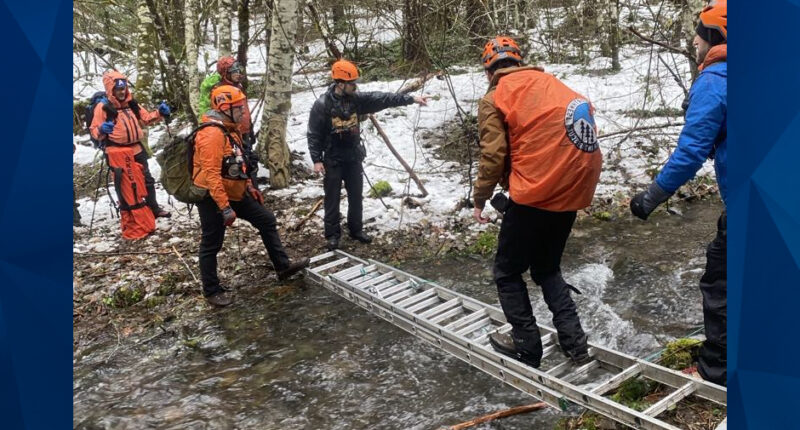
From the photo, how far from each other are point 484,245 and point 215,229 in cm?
353

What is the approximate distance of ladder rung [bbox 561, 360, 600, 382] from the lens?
4.57 metres

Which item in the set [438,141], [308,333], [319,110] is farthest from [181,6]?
[308,333]

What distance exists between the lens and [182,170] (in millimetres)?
6484

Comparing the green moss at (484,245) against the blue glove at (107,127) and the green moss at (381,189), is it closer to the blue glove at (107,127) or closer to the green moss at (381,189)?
the green moss at (381,189)

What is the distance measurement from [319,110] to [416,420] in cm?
446

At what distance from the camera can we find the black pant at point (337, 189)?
27.0 feet

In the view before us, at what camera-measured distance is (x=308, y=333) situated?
6293 millimetres

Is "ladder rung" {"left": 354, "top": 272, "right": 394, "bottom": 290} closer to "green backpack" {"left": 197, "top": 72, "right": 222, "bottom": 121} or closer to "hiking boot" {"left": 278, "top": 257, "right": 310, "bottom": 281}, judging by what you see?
"hiking boot" {"left": 278, "top": 257, "right": 310, "bottom": 281}

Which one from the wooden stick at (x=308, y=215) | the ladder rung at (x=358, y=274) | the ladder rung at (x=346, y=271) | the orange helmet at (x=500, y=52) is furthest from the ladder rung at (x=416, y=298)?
the wooden stick at (x=308, y=215)

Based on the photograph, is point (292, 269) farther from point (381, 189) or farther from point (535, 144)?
point (535, 144)

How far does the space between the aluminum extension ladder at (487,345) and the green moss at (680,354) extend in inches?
19.2

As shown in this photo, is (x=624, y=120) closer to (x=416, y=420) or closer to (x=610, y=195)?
(x=610, y=195)

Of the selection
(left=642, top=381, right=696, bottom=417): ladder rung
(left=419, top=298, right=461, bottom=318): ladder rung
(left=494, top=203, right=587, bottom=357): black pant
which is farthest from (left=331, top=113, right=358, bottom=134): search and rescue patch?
(left=642, top=381, right=696, bottom=417): ladder rung

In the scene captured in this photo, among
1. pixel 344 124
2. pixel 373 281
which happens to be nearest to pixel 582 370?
pixel 373 281
